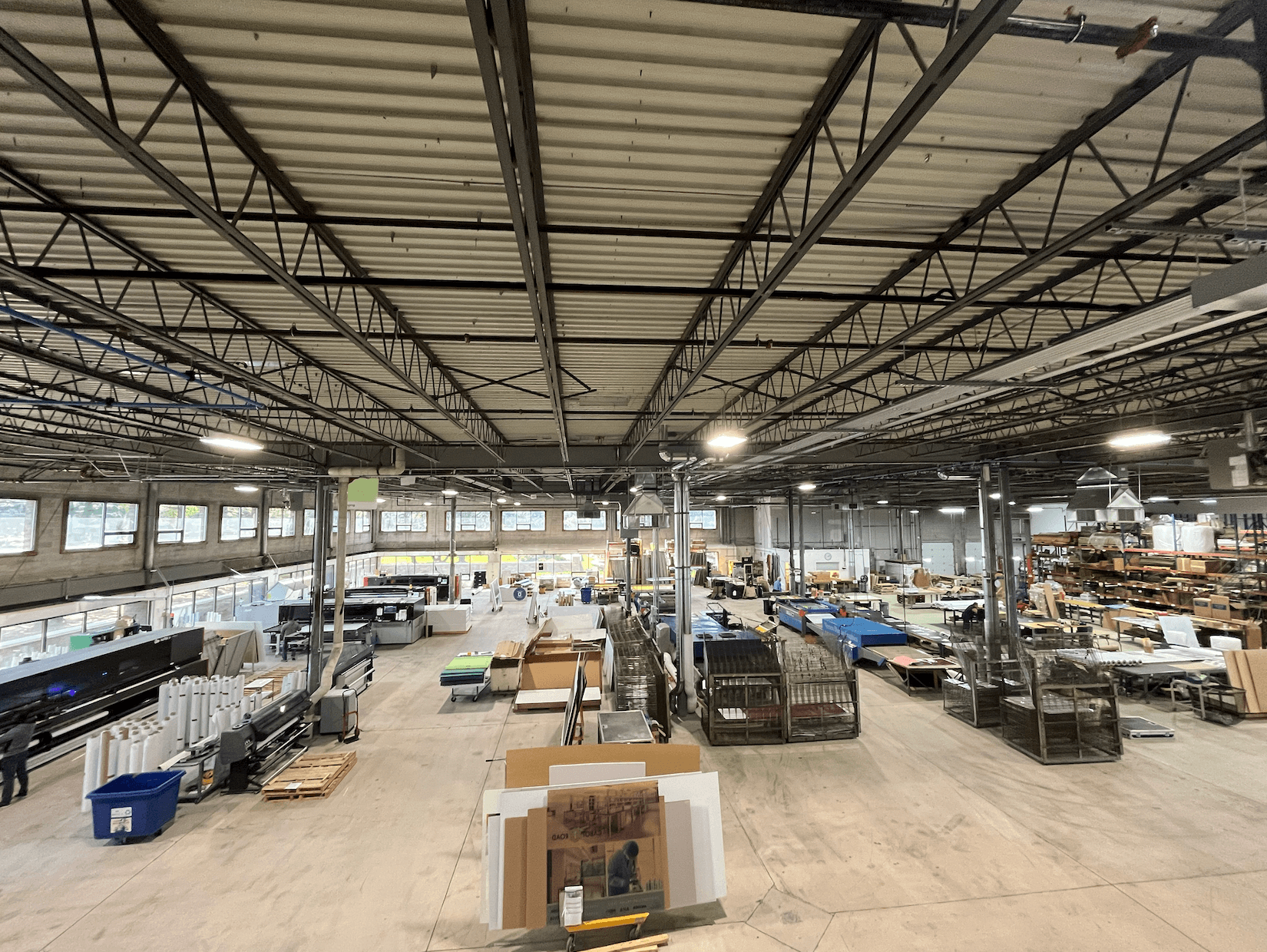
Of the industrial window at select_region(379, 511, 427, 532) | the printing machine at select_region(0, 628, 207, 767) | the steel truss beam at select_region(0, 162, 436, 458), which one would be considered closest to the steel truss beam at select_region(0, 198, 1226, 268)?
the steel truss beam at select_region(0, 162, 436, 458)

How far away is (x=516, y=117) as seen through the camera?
2773mm

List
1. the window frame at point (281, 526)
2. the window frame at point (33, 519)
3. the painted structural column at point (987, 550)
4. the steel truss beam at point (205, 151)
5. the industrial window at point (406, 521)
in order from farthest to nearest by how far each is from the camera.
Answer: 1. the industrial window at point (406, 521)
2. the window frame at point (281, 526)
3. the painted structural column at point (987, 550)
4. the window frame at point (33, 519)
5. the steel truss beam at point (205, 151)

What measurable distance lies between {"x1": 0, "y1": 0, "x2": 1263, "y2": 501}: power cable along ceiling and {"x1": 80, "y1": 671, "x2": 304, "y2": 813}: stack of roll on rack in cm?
462

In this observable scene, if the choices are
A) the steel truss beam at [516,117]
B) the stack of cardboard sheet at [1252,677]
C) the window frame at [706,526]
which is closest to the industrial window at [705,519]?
the window frame at [706,526]

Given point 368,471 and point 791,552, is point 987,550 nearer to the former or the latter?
point 791,552

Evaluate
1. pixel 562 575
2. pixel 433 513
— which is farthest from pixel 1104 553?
pixel 433 513

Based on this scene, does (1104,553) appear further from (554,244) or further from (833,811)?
(554,244)

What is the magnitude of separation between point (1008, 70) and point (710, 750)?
30.4 ft

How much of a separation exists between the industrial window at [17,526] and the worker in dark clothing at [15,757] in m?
8.00

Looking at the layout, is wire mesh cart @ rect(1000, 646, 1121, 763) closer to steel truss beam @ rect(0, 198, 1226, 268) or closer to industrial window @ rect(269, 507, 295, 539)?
steel truss beam @ rect(0, 198, 1226, 268)

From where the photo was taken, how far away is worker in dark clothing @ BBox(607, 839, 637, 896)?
4.89 m

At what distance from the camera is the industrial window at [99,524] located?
1495 cm

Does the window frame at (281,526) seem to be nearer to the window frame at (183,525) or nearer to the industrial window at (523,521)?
the window frame at (183,525)

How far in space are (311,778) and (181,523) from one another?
617 inches
